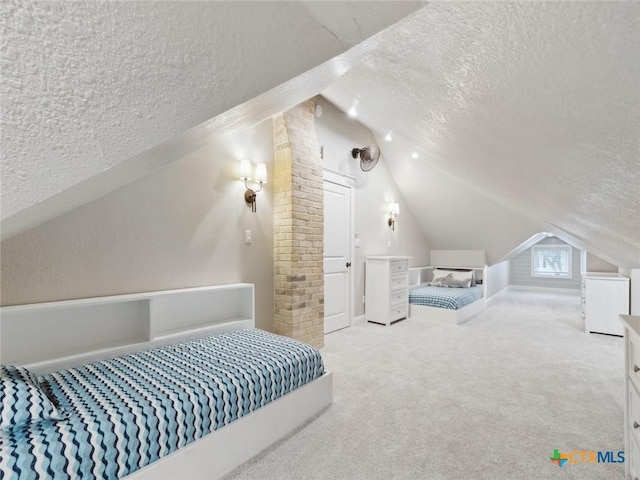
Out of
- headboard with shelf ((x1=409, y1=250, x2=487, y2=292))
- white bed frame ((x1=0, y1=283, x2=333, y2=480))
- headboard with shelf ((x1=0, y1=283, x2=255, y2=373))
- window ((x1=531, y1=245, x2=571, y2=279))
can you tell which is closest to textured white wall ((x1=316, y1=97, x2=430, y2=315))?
headboard with shelf ((x1=409, y1=250, x2=487, y2=292))

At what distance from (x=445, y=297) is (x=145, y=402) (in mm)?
4345

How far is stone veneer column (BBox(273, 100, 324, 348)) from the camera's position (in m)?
3.30

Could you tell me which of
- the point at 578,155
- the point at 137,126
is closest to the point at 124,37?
the point at 137,126

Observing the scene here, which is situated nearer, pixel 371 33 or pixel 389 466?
pixel 371 33

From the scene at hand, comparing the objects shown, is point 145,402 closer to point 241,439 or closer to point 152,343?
point 241,439

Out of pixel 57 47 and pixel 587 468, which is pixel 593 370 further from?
pixel 57 47

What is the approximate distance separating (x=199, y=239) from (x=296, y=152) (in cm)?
140

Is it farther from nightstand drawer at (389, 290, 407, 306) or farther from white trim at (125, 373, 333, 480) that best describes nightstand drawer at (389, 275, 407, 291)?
white trim at (125, 373, 333, 480)

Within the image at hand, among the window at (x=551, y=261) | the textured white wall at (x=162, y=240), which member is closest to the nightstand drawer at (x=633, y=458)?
the textured white wall at (x=162, y=240)

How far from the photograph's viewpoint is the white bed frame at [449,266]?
15.6 ft

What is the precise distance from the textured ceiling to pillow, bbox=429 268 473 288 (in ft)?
14.0

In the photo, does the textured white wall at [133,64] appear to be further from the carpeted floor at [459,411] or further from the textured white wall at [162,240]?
the carpeted floor at [459,411]

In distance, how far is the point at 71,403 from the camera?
56.1 inches

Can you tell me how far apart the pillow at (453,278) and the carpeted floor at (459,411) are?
1693 millimetres
